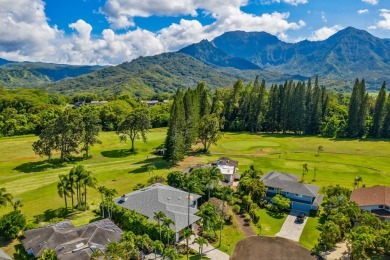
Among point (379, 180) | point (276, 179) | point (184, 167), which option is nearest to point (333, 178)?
point (379, 180)

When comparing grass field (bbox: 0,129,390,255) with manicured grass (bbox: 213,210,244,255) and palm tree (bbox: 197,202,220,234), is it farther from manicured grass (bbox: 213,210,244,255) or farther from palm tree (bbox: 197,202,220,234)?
palm tree (bbox: 197,202,220,234)

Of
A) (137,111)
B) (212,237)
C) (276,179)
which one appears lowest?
(212,237)

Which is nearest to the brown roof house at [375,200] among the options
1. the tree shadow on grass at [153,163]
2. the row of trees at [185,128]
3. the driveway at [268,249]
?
the driveway at [268,249]

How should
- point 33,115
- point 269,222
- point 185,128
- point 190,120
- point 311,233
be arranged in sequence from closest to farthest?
point 311,233, point 269,222, point 185,128, point 190,120, point 33,115

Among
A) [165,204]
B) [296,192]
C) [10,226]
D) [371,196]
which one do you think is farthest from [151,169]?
[371,196]

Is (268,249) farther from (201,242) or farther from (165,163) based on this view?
(165,163)

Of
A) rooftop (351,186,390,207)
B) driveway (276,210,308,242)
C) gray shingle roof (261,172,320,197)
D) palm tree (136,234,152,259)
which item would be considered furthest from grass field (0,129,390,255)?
palm tree (136,234,152,259)

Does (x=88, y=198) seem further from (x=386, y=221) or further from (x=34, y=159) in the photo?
(x=386, y=221)
